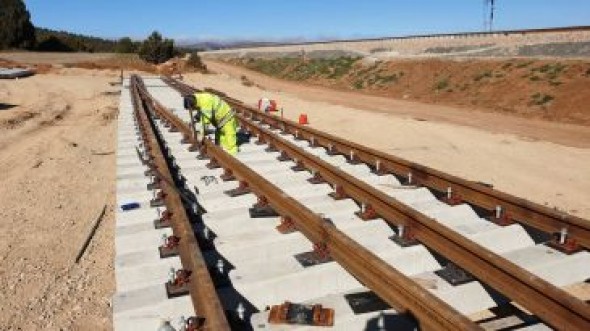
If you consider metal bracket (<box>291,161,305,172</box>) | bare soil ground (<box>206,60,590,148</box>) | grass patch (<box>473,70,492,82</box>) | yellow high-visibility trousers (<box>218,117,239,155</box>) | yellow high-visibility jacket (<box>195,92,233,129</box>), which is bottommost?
bare soil ground (<box>206,60,590,148</box>)

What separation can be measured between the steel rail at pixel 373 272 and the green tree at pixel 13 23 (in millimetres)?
82565

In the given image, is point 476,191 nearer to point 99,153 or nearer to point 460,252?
point 460,252

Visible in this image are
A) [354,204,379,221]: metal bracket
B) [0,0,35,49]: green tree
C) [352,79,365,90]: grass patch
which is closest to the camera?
[354,204,379,221]: metal bracket

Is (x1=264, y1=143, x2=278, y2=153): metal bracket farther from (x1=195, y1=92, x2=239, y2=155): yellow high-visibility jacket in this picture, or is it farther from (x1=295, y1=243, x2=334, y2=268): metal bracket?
(x1=295, y1=243, x2=334, y2=268): metal bracket

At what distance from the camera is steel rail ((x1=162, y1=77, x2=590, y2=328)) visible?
11.3ft

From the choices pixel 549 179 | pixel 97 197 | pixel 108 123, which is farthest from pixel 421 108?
pixel 97 197

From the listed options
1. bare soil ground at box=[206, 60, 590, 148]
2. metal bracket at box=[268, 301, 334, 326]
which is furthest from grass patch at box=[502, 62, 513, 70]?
metal bracket at box=[268, 301, 334, 326]

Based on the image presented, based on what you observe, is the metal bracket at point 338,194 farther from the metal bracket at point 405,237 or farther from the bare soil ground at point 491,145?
the bare soil ground at point 491,145

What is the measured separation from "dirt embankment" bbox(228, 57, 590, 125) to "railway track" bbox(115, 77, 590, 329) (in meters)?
17.2

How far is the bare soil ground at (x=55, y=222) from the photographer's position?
4.99 m

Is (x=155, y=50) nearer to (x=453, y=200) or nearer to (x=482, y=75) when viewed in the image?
(x=482, y=75)

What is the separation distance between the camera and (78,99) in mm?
25609

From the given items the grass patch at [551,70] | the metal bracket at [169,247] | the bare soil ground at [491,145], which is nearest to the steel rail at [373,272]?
the metal bracket at [169,247]

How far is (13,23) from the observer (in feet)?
251
